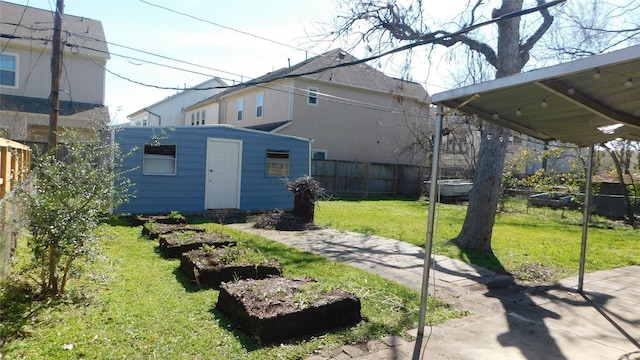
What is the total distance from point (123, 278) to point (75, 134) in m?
1.83

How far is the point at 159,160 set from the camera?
34.6 feet

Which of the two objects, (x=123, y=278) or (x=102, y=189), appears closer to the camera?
(x=102, y=189)

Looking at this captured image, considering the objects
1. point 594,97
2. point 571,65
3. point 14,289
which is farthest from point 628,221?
point 14,289

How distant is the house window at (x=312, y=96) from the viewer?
19.2 meters

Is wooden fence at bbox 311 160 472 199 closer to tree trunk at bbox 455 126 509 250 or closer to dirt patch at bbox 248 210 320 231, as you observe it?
dirt patch at bbox 248 210 320 231

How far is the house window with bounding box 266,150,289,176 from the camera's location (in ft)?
40.3

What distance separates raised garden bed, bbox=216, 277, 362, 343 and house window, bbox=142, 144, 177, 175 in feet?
24.5

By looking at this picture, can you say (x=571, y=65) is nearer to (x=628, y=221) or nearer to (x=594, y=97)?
(x=594, y=97)

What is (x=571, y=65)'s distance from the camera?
295 centimetres

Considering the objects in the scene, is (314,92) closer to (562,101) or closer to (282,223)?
(282,223)

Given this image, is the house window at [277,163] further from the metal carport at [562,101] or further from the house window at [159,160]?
the metal carport at [562,101]

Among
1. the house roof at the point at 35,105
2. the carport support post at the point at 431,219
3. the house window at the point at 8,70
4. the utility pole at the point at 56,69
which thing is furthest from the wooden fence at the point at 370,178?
the carport support post at the point at 431,219

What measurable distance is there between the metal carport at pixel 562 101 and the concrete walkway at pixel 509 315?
19.0 inches

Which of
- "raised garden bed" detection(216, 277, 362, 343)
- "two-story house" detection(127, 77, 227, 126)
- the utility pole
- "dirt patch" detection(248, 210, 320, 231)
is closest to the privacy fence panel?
"dirt patch" detection(248, 210, 320, 231)
